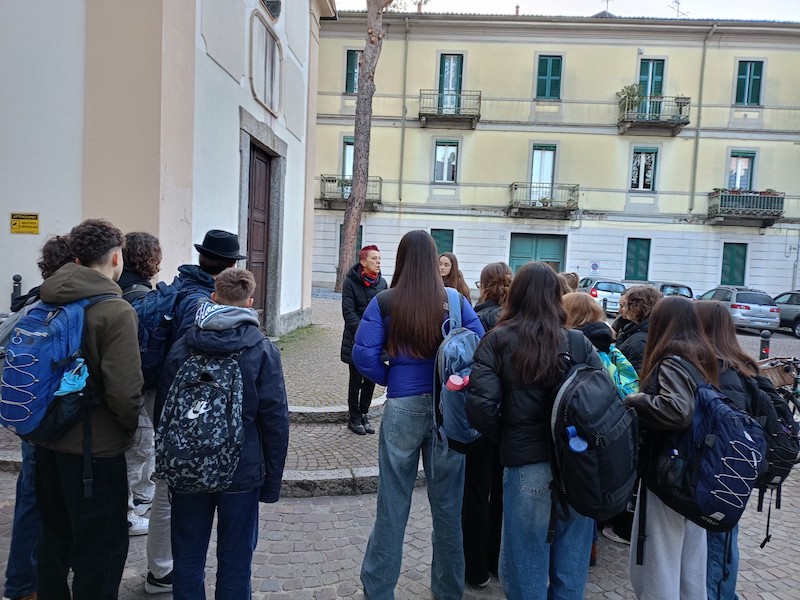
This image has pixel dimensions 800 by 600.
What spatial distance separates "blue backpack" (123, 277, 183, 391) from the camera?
2.71 m

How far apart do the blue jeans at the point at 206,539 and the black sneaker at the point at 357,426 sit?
294cm

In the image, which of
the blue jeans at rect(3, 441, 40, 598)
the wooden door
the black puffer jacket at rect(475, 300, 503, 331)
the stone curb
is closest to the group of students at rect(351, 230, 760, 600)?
the black puffer jacket at rect(475, 300, 503, 331)

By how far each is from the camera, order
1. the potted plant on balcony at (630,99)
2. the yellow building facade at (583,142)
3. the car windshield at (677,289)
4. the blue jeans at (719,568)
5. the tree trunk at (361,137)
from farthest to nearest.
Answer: the yellow building facade at (583,142) → the potted plant on balcony at (630,99) → the car windshield at (677,289) → the tree trunk at (361,137) → the blue jeans at (719,568)

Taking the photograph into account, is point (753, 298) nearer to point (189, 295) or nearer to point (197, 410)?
point (189, 295)

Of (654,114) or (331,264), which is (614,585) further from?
(654,114)

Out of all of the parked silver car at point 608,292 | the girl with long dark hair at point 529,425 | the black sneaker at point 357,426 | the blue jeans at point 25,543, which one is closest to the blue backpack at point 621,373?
the girl with long dark hair at point 529,425

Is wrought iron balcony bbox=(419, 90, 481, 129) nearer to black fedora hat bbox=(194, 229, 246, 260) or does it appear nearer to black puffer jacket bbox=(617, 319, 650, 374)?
black puffer jacket bbox=(617, 319, 650, 374)

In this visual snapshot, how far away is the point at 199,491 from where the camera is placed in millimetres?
2125

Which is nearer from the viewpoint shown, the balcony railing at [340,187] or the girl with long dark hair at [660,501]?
the girl with long dark hair at [660,501]

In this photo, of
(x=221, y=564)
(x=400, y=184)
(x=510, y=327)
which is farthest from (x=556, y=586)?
(x=400, y=184)

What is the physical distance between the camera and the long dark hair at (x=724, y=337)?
247cm

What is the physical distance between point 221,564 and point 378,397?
408 centimetres

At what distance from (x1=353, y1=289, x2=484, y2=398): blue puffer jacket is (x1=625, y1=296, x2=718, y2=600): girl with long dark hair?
2.98 ft

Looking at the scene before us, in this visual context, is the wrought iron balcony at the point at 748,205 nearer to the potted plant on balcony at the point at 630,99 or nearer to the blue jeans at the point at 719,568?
the potted plant on balcony at the point at 630,99
